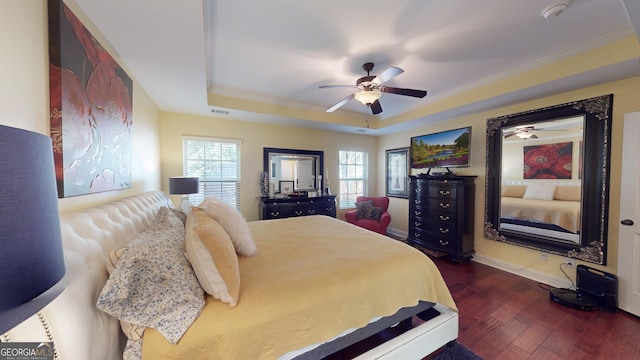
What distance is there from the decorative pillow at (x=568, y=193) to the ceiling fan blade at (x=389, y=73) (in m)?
2.63

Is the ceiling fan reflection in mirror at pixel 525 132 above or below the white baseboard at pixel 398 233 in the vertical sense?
above

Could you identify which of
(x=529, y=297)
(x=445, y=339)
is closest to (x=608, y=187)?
(x=529, y=297)

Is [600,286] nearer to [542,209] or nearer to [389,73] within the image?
[542,209]

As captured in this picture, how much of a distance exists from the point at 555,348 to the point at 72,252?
3.26 metres

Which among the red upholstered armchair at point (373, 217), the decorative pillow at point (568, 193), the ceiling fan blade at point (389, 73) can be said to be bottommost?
the red upholstered armchair at point (373, 217)

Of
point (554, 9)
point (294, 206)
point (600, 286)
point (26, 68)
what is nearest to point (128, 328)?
point (26, 68)

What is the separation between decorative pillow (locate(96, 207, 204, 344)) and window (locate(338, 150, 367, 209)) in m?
4.15

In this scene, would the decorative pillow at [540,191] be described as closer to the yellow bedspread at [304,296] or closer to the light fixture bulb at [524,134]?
the light fixture bulb at [524,134]

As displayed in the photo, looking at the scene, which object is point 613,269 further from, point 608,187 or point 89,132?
point 89,132

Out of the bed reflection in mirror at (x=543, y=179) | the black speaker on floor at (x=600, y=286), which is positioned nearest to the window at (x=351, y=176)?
the bed reflection in mirror at (x=543, y=179)

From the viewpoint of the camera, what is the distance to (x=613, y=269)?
2340 millimetres

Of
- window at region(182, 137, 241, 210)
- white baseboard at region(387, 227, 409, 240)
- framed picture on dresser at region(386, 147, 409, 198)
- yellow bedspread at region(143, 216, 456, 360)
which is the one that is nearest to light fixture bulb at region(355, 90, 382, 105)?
yellow bedspread at region(143, 216, 456, 360)

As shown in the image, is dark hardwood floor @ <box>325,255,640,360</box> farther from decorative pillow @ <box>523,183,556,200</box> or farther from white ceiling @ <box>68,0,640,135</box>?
white ceiling @ <box>68,0,640,135</box>

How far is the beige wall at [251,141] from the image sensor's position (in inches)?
139
